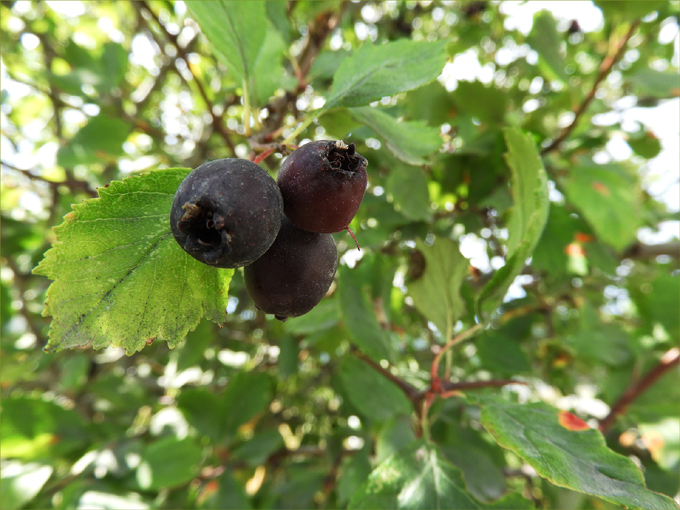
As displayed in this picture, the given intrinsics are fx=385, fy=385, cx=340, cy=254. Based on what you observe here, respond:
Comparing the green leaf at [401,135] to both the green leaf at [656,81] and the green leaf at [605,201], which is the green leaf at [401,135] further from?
the green leaf at [656,81]

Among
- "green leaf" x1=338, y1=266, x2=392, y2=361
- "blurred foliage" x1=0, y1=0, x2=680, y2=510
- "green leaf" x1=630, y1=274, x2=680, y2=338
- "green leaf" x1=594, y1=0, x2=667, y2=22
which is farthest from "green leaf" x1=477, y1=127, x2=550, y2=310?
"green leaf" x1=594, y1=0, x2=667, y2=22

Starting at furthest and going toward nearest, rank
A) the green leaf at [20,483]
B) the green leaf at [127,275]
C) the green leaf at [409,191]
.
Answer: the green leaf at [20,483], the green leaf at [409,191], the green leaf at [127,275]

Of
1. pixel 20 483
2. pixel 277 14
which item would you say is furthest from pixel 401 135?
pixel 20 483

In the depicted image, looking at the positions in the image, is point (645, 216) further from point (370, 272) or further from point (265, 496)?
point (265, 496)

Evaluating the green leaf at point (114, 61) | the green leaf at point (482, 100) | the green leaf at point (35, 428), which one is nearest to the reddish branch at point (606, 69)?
the green leaf at point (482, 100)

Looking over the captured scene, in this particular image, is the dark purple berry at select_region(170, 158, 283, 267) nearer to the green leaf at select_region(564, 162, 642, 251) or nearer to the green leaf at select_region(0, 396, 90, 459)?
the green leaf at select_region(564, 162, 642, 251)

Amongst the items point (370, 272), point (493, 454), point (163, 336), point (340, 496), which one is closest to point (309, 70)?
point (370, 272)

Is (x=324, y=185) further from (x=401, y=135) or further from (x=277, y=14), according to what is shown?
(x=277, y=14)
